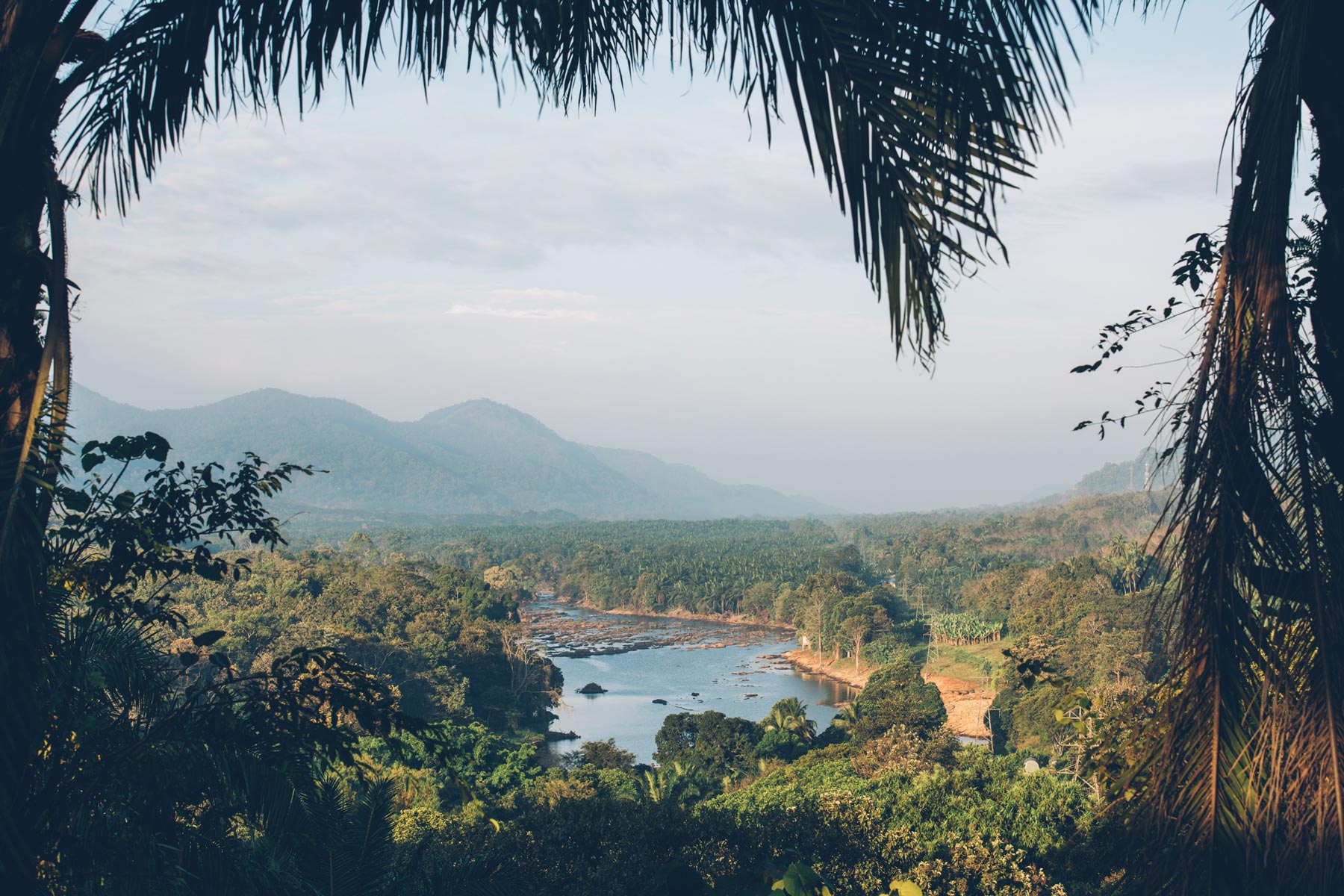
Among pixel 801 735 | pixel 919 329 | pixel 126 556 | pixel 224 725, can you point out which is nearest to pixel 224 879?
pixel 224 725

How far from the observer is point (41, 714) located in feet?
6.09

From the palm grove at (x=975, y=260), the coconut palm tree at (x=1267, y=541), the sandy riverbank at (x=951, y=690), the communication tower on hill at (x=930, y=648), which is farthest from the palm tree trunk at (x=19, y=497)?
the communication tower on hill at (x=930, y=648)

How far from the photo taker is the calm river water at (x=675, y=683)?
31.9 meters

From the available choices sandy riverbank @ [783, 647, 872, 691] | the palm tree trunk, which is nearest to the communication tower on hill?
sandy riverbank @ [783, 647, 872, 691]

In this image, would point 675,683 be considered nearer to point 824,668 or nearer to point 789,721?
point 824,668

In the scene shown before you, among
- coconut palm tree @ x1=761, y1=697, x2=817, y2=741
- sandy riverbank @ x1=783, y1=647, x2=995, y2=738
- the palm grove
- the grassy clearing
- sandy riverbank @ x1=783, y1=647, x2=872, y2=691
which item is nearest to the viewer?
the palm grove

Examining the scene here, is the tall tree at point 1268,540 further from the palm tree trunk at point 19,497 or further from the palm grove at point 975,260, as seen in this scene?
the palm tree trunk at point 19,497

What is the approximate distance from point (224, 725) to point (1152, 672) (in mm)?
2146

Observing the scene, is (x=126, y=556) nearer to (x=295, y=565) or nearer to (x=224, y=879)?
(x=224, y=879)

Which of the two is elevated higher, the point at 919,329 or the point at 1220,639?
the point at 919,329

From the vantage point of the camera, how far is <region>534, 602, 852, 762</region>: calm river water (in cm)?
3186

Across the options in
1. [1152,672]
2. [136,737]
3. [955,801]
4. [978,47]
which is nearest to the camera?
[978,47]

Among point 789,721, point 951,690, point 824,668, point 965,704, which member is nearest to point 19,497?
point 789,721

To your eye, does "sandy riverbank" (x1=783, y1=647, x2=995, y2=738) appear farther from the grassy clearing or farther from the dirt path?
the grassy clearing
